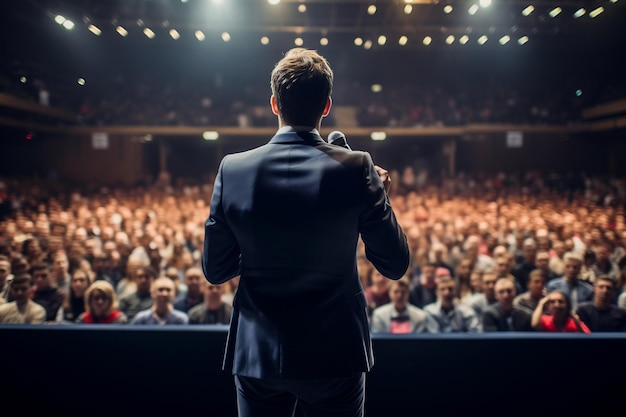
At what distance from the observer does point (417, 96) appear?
14844mm

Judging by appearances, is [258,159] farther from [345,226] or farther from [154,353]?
[154,353]

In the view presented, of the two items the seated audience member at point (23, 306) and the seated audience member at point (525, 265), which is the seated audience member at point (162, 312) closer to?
the seated audience member at point (23, 306)

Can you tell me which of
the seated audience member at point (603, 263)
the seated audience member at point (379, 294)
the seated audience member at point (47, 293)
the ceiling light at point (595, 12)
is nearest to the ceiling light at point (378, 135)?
the ceiling light at point (595, 12)

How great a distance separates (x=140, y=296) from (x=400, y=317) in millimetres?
2255

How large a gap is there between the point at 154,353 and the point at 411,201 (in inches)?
323

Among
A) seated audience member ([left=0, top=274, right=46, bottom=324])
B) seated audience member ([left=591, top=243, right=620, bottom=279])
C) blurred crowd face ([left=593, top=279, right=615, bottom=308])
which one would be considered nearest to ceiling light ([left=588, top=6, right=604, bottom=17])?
seated audience member ([left=591, top=243, right=620, bottom=279])

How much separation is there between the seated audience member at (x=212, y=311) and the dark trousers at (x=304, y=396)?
267cm

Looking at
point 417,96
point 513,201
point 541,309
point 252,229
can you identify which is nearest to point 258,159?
point 252,229

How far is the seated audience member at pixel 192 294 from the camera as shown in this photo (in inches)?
156

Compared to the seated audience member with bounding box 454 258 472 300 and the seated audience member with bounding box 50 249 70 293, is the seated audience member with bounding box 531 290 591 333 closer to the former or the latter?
the seated audience member with bounding box 454 258 472 300

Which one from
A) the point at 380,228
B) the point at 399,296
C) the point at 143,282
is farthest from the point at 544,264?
the point at 380,228

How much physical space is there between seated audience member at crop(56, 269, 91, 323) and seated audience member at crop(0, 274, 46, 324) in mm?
271

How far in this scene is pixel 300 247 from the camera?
948 mm

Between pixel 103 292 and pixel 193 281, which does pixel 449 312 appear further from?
pixel 103 292
